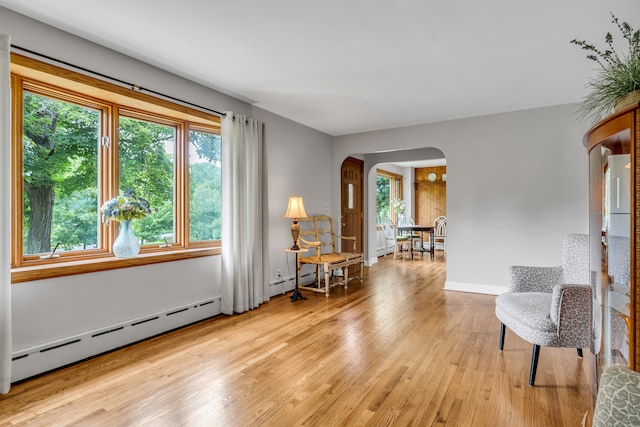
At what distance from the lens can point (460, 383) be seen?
2.25 m

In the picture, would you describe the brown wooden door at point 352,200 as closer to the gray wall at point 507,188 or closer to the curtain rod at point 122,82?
the gray wall at point 507,188

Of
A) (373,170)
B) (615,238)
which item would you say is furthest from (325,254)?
(615,238)

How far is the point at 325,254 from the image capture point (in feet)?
17.1

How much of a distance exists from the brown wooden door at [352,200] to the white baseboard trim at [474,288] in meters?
2.23

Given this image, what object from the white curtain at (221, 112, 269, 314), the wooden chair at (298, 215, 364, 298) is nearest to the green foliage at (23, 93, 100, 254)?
the white curtain at (221, 112, 269, 314)

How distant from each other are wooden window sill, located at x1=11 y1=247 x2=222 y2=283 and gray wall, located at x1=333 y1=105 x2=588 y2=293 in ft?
11.7

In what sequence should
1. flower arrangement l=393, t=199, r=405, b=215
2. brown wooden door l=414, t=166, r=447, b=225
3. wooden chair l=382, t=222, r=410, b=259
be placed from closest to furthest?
wooden chair l=382, t=222, r=410, b=259
flower arrangement l=393, t=199, r=405, b=215
brown wooden door l=414, t=166, r=447, b=225

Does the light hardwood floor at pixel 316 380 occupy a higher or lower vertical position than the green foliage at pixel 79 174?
lower

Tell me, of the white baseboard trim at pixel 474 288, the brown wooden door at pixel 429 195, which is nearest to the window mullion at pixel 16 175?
the white baseboard trim at pixel 474 288

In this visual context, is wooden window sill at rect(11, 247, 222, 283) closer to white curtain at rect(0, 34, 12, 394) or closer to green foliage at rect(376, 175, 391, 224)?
white curtain at rect(0, 34, 12, 394)

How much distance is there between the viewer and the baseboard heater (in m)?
2.33

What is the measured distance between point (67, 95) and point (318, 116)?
292 cm

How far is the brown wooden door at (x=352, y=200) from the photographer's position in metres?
6.52

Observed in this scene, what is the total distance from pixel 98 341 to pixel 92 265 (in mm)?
624
